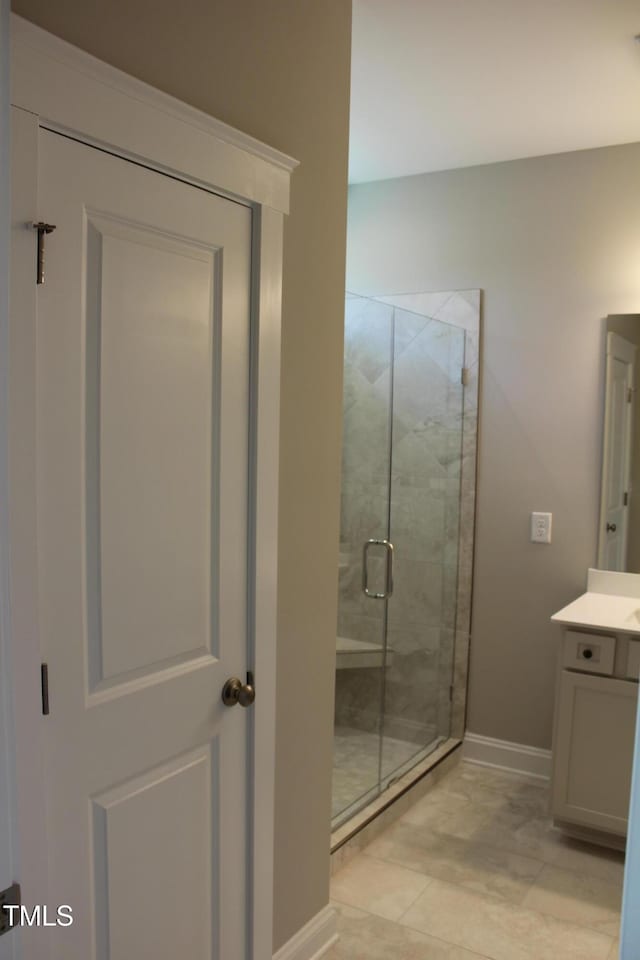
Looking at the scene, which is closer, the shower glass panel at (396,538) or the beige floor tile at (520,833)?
the beige floor tile at (520,833)

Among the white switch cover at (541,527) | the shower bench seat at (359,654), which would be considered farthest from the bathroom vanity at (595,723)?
the shower bench seat at (359,654)

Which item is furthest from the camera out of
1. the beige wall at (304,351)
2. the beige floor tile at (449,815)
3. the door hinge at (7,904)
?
the beige floor tile at (449,815)

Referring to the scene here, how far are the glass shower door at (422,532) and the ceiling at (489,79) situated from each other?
2.31 ft

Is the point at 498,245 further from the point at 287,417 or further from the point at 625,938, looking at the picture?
the point at 625,938

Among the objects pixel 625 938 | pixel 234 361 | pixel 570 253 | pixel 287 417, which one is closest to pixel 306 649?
pixel 287 417

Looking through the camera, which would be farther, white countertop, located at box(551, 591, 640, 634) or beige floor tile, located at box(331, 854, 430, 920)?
white countertop, located at box(551, 591, 640, 634)

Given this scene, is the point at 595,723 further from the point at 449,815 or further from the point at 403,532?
the point at 403,532

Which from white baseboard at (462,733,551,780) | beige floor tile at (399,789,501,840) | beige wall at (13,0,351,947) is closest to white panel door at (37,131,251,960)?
beige wall at (13,0,351,947)

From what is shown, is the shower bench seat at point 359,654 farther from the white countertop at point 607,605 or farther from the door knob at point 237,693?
the door knob at point 237,693

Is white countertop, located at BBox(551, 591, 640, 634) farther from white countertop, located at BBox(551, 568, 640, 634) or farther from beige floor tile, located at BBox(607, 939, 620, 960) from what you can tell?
beige floor tile, located at BBox(607, 939, 620, 960)

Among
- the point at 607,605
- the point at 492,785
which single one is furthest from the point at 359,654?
the point at 607,605

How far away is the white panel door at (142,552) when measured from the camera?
4.60 feet

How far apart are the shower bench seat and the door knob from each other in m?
1.54

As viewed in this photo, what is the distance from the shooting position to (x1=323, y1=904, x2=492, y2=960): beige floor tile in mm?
2299
